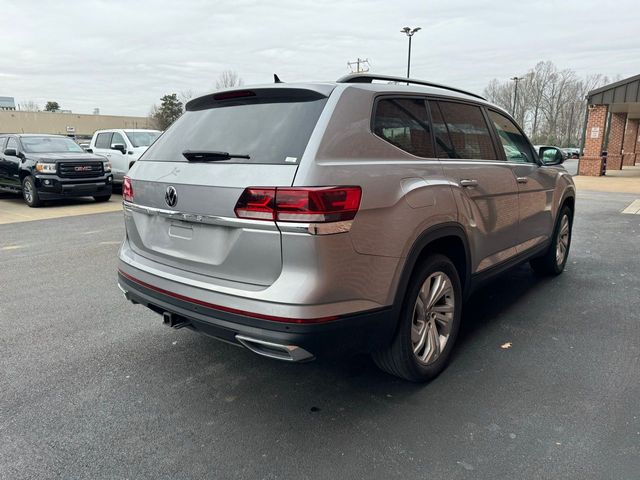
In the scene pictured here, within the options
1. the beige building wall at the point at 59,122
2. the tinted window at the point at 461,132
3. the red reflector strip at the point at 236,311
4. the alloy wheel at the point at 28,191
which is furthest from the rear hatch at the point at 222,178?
the beige building wall at the point at 59,122

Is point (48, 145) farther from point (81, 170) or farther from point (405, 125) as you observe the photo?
point (405, 125)

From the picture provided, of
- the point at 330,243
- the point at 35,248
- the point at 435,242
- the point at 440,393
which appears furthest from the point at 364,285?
the point at 35,248

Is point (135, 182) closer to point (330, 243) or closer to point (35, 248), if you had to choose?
point (330, 243)

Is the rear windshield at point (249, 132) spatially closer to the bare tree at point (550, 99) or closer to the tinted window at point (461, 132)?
the tinted window at point (461, 132)

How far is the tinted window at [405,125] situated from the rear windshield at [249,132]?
0.41 metres

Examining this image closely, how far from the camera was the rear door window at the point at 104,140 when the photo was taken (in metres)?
15.0

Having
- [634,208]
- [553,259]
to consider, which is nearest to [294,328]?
[553,259]

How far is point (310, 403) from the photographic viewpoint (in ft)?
9.63

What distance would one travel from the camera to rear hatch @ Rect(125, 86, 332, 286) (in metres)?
2.44

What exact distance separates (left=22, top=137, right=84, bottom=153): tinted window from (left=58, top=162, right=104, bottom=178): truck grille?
111 centimetres

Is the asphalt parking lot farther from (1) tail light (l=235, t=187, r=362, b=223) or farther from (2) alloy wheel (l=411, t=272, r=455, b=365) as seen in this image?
(1) tail light (l=235, t=187, r=362, b=223)

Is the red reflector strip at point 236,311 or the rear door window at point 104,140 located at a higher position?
the rear door window at point 104,140

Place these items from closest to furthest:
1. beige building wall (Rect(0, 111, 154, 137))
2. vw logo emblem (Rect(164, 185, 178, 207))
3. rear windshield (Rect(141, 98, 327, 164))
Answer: rear windshield (Rect(141, 98, 327, 164)) < vw logo emblem (Rect(164, 185, 178, 207)) < beige building wall (Rect(0, 111, 154, 137))

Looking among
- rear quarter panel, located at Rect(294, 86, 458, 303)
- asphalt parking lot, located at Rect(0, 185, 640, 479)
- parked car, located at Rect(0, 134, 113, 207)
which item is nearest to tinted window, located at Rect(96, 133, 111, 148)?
parked car, located at Rect(0, 134, 113, 207)
